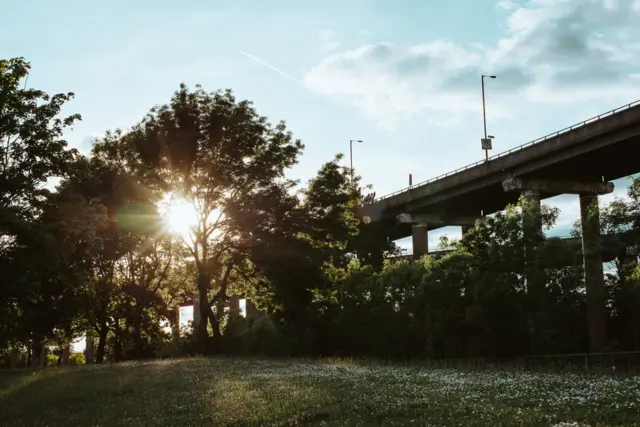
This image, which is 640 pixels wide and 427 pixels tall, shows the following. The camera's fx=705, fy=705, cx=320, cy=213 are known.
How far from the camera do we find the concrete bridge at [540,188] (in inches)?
1706

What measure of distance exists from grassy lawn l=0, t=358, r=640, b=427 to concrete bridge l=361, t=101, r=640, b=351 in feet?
78.8

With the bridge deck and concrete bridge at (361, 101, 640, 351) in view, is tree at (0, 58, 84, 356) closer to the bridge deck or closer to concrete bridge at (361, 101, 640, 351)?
concrete bridge at (361, 101, 640, 351)

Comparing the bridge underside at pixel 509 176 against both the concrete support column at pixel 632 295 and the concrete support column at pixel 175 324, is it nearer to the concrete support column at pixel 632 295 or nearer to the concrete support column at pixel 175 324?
the concrete support column at pixel 632 295

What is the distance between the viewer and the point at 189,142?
160 feet

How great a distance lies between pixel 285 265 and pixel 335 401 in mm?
34119

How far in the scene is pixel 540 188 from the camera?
197ft

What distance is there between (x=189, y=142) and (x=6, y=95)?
1789 centimetres

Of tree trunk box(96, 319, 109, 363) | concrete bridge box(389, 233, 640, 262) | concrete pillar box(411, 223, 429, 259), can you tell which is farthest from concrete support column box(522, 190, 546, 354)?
tree trunk box(96, 319, 109, 363)

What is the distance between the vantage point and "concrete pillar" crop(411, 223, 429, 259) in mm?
78188

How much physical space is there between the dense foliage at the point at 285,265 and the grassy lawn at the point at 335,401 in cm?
1260

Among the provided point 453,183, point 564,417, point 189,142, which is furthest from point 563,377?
point 453,183

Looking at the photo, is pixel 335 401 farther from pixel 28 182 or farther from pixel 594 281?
pixel 594 281

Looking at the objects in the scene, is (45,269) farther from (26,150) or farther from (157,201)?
(157,201)

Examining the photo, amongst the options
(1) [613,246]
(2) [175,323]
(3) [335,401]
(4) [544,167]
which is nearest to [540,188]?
(4) [544,167]
